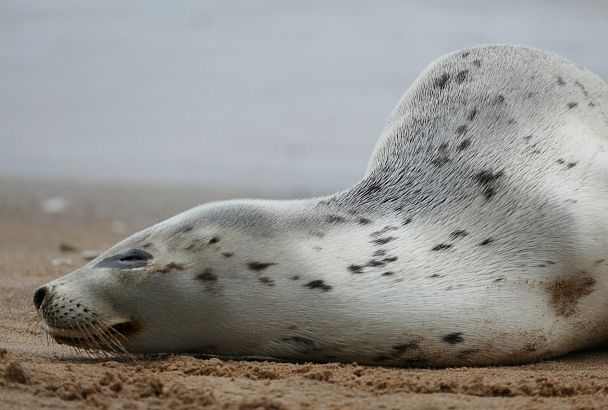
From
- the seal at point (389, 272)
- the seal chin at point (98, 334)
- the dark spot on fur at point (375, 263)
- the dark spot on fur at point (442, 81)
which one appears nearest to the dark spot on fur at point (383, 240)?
the seal at point (389, 272)

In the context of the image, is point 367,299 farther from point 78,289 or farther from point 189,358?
point 78,289

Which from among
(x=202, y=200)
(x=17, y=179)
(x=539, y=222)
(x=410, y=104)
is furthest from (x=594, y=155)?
(x=17, y=179)

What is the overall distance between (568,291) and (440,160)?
80 cm

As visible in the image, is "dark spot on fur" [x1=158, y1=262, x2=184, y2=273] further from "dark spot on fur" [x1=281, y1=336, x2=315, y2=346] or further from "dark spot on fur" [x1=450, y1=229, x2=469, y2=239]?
"dark spot on fur" [x1=450, y1=229, x2=469, y2=239]

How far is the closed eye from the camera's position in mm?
4105

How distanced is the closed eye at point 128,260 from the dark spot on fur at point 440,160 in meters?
1.28

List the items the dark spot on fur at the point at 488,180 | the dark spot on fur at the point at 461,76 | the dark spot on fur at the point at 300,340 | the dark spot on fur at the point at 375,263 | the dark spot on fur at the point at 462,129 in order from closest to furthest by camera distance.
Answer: the dark spot on fur at the point at 300,340 < the dark spot on fur at the point at 375,263 < the dark spot on fur at the point at 488,180 < the dark spot on fur at the point at 462,129 < the dark spot on fur at the point at 461,76

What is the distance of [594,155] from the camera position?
4.53 meters

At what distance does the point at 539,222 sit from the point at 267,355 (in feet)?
3.88

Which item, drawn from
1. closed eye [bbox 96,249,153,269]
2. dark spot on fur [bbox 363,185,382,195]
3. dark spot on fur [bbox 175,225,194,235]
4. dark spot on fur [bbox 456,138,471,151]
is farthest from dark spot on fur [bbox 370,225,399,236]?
closed eye [bbox 96,249,153,269]

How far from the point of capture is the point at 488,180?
445 centimetres

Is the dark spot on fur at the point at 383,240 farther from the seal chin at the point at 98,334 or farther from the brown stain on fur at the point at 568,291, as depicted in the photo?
the seal chin at the point at 98,334

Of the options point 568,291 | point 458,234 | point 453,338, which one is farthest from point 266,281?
point 568,291

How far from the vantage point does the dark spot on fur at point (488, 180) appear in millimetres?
4406
